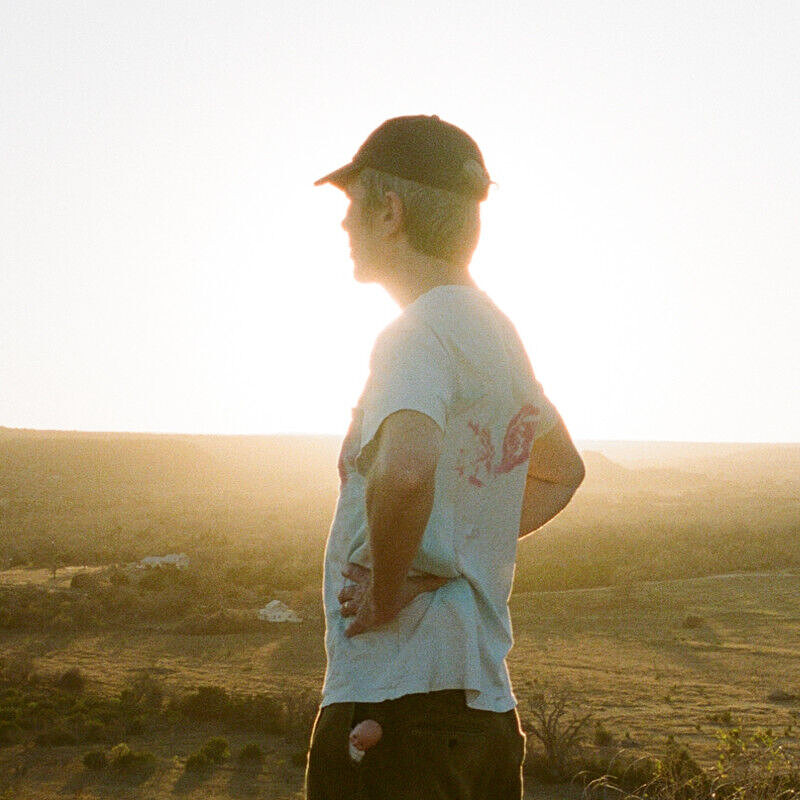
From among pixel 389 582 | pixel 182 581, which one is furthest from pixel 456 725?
pixel 182 581

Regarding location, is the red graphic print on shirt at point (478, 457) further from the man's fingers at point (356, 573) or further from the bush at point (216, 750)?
the bush at point (216, 750)

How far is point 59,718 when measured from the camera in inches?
591

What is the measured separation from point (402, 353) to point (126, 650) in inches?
808

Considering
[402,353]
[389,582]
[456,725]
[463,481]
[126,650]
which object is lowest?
[126,650]

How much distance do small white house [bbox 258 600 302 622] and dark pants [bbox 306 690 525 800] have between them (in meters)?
22.3

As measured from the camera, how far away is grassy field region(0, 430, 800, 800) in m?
13.9

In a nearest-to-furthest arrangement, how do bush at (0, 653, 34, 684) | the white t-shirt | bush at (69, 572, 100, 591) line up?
the white t-shirt, bush at (0, 653, 34, 684), bush at (69, 572, 100, 591)

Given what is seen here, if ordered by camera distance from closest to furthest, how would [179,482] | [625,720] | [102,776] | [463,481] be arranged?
[463,481] → [102,776] → [625,720] → [179,482]

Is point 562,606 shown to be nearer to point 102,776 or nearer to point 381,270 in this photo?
point 102,776


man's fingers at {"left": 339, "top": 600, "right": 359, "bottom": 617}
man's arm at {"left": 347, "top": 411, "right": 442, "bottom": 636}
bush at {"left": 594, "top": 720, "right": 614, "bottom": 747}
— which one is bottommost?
bush at {"left": 594, "top": 720, "right": 614, "bottom": 747}

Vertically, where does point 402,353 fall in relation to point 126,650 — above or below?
above

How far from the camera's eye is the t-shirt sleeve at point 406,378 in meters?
1.61

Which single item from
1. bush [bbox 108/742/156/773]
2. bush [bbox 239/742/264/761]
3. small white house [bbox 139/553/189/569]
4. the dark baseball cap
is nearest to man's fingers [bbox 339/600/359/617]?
the dark baseball cap

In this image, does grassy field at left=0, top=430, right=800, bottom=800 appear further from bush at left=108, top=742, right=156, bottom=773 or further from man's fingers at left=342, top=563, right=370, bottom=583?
man's fingers at left=342, top=563, right=370, bottom=583
